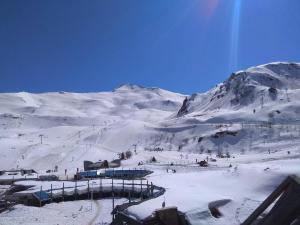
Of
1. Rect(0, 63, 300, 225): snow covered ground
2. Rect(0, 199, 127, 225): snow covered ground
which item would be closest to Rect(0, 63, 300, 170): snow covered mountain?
Rect(0, 63, 300, 225): snow covered ground

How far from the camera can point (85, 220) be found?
3148 cm

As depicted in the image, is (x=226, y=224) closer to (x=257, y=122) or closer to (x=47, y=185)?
(x=47, y=185)

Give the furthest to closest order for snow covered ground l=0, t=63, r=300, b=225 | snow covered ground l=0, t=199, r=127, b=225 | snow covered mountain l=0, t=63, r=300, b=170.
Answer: snow covered mountain l=0, t=63, r=300, b=170 < snow covered ground l=0, t=199, r=127, b=225 < snow covered ground l=0, t=63, r=300, b=225

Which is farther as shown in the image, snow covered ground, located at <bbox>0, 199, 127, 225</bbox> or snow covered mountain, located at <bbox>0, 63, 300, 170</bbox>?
snow covered mountain, located at <bbox>0, 63, 300, 170</bbox>

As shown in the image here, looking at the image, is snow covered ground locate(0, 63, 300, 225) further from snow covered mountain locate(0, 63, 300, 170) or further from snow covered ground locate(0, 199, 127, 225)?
snow covered ground locate(0, 199, 127, 225)

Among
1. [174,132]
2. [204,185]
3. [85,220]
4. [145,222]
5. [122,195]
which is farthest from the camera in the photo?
[174,132]

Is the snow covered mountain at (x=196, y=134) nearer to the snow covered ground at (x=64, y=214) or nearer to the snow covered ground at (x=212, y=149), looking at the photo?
the snow covered ground at (x=212, y=149)

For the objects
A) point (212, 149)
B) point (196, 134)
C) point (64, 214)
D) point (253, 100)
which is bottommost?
point (64, 214)

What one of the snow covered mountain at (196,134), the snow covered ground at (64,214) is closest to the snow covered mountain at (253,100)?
the snow covered mountain at (196,134)

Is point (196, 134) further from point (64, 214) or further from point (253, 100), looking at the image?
point (64, 214)

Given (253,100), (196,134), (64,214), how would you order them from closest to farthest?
(64,214) → (196,134) → (253,100)

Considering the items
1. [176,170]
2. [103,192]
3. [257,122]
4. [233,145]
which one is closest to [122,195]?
[103,192]

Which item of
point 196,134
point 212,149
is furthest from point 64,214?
point 196,134

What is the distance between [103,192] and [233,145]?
62.2 meters
